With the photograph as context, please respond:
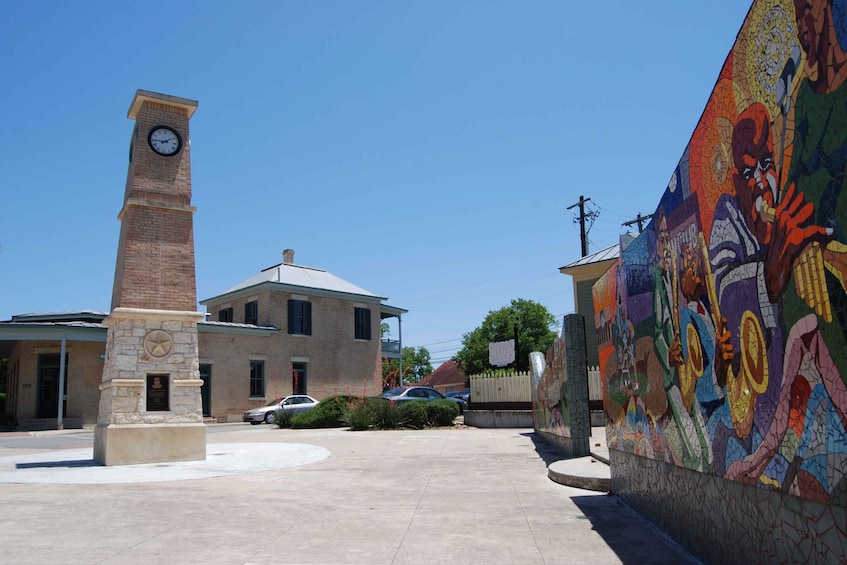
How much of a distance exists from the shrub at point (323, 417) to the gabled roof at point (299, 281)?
10.8 m

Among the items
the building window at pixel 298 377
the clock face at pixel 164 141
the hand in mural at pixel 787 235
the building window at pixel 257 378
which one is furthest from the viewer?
the building window at pixel 298 377

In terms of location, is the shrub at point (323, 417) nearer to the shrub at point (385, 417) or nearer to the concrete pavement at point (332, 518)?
the shrub at point (385, 417)

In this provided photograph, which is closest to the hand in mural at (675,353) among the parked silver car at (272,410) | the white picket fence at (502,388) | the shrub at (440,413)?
the white picket fence at (502,388)

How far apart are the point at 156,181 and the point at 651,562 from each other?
491 inches

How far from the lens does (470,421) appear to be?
919 inches

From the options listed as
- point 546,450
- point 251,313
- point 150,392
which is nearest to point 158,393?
point 150,392

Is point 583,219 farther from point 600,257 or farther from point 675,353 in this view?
point 675,353

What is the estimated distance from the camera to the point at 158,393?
13.4 metres

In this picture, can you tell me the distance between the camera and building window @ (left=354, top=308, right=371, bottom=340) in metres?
37.1

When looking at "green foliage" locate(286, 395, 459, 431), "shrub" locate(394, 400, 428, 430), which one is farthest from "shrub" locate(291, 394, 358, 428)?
"shrub" locate(394, 400, 428, 430)

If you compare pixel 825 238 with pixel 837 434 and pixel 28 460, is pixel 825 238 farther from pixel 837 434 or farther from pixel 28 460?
pixel 28 460

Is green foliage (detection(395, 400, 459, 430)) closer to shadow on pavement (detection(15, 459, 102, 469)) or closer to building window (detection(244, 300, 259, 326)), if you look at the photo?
shadow on pavement (detection(15, 459, 102, 469))

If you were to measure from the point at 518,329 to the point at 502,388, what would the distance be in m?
31.1

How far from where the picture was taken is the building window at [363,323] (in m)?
37.1
